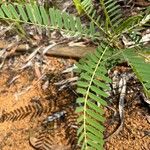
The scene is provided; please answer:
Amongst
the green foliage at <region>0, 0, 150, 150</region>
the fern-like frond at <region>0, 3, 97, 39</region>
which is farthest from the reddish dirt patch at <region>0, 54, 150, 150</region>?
the fern-like frond at <region>0, 3, 97, 39</region>

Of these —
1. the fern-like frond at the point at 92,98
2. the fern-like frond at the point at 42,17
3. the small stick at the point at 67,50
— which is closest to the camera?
the fern-like frond at the point at 92,98

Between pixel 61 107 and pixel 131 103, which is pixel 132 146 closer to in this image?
pixel 131 103

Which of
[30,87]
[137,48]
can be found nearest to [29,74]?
[30,87]

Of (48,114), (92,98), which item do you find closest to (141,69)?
(92,98)

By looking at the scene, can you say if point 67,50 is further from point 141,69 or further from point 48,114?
point 141,69

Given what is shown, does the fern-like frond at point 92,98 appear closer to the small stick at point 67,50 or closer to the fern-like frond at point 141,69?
the fern-like frond at point 141,69

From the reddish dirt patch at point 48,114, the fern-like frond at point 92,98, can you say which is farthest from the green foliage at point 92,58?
the reddish dirt patch at point 48,114

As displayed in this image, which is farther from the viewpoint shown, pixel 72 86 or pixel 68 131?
pixel 72 86
